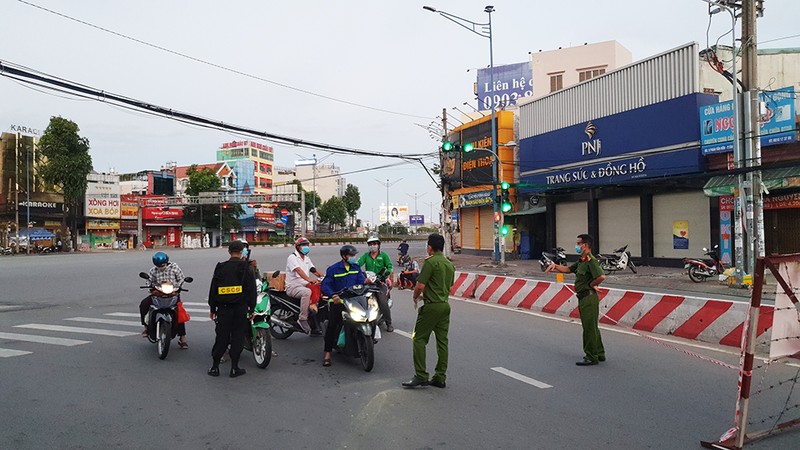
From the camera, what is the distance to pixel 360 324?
7102 mm

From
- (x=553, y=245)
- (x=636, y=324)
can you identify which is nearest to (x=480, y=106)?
(x=553, y=245)

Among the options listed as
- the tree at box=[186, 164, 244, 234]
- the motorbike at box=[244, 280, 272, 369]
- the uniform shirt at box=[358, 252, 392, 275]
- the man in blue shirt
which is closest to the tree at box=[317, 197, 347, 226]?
the tree at box=[186, 164, 244, 234]

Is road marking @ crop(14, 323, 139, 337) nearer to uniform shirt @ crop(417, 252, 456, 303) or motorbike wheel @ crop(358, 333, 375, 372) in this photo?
motorbike wheel @ crop(358, 333, 375, 372)

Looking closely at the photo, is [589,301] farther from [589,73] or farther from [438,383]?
[589,73]

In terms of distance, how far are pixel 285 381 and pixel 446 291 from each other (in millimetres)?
2245

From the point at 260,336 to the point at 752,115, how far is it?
14633mm

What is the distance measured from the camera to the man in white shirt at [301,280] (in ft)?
28.5

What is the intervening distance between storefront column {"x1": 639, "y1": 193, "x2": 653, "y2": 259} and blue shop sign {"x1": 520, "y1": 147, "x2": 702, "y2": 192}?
3.95 feet

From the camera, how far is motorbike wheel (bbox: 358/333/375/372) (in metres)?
7.09

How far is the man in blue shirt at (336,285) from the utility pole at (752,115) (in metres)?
12.7

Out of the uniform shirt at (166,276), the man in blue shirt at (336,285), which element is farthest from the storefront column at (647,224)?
the uniform shirt at (166,276)

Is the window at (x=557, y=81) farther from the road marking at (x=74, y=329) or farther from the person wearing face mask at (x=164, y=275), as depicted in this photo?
the person wearing face mask at (x=164, y=275)

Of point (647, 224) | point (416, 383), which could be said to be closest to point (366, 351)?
point (416, 383)

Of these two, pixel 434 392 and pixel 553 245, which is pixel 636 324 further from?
pixel 553 245
